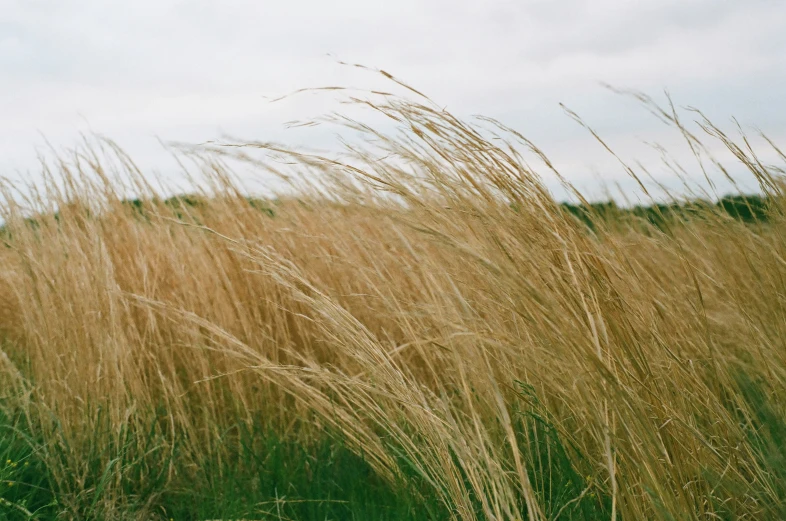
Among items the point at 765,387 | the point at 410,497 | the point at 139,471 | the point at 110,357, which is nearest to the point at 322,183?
the point at 110,357

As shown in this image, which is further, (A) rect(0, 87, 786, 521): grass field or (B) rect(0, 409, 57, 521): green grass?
(B) rect(0, 409, 57, 521): green grass

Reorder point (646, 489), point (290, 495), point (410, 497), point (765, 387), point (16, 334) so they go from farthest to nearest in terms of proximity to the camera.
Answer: point (16, 334)
point (290, 495)
point (410, 497)
point (765, 387)
point (646, 489)

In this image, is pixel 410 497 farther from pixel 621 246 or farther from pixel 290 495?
pixel 621 246

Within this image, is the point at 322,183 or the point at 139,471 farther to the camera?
the point at 322,183

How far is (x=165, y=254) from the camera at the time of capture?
2.87 metres

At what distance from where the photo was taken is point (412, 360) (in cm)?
266

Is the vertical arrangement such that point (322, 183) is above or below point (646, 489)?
above

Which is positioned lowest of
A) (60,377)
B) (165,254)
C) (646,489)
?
(646,489)

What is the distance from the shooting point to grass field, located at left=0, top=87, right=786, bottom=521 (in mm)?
1290

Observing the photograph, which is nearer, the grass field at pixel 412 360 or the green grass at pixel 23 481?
the grass field at pixel 412 360

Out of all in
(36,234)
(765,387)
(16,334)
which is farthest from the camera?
(16,334)

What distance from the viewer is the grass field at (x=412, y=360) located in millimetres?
1290

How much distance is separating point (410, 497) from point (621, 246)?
0.82 m

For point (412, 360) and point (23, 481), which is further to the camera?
point (412, 360)
